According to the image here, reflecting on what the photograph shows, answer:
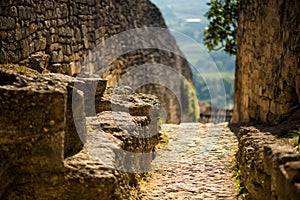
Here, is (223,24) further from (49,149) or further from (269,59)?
(49,149)

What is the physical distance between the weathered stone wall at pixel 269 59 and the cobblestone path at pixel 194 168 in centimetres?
79

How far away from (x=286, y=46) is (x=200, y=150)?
1.93 metres

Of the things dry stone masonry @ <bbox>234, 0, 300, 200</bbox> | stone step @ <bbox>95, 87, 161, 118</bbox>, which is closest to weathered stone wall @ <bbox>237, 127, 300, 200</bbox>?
dry stone masonry @ <bbox>234, 0, 300, 200</bbox>

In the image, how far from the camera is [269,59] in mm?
6477

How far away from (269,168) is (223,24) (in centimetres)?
991

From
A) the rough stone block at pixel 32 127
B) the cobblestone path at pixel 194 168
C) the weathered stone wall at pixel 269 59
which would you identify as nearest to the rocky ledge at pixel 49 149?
the rough stone block at pixel 32 127

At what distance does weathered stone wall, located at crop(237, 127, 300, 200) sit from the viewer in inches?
111

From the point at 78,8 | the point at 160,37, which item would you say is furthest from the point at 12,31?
the point at 160,37

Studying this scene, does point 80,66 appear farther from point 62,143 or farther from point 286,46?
point 62,143

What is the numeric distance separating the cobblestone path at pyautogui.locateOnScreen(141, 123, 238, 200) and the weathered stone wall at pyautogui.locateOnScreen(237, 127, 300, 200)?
0.42m

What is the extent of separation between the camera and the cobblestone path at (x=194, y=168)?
181 inches

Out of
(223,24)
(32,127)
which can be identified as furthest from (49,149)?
(223,24)

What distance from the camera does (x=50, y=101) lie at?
10.8ft

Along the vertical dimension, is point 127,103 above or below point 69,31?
below
